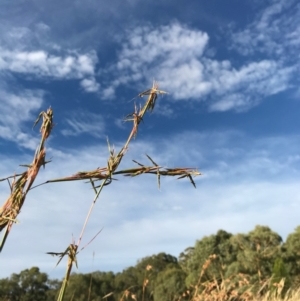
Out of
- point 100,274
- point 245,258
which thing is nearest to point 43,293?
point 100,274

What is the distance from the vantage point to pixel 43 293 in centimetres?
4128

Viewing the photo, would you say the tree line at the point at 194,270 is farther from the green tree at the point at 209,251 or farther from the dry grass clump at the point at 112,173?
the dry grass clump at the point at 112,173

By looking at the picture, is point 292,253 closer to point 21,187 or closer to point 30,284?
point 30,284

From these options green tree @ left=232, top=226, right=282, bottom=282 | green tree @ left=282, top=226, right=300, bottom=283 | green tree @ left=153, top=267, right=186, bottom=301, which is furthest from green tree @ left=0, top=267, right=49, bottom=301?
green tree @ left=282, top=226, right=300, bottom=283

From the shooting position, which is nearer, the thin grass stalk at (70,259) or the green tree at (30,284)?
the thin grass stalk at (70,259)

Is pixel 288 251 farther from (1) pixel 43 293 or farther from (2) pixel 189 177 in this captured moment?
(2) pixel 189 177

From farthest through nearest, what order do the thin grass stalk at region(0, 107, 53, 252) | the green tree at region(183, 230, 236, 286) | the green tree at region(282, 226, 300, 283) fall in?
the green tree at region(183, 230, 236, 286), the green tree at region(282, 226, 300, 283), the thin grass stalk at region(0, 107, 53, 252)

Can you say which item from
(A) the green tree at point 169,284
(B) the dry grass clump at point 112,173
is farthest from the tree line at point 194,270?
(B) the dry grass clump at point 112,173

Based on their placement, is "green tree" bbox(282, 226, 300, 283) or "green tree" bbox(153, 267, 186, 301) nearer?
"green tree" bbox(282, 226, 300, 283)

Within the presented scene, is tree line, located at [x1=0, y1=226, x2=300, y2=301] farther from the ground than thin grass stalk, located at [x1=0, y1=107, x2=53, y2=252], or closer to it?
farther from the ground

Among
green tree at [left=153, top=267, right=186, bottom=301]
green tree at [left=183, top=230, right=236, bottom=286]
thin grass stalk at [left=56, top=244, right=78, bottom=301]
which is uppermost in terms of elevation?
green tree at [left=183, top=230, right=236, bottom=286]

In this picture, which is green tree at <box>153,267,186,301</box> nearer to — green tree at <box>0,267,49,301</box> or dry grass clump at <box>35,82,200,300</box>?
green tree at <box>0,267,49,301</box>

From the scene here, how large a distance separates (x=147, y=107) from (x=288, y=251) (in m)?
33.4

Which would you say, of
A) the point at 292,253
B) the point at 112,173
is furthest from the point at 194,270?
the point at 112,173
